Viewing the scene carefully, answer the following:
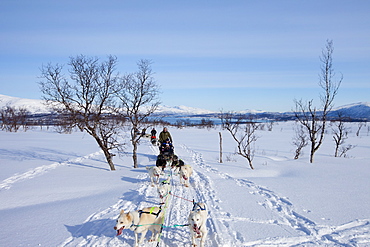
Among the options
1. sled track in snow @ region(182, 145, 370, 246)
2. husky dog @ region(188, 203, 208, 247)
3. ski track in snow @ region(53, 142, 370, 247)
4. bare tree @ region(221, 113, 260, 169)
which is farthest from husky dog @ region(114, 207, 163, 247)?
bare tree @ region(221, 113, 260, 169)

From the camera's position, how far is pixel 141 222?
4.15m

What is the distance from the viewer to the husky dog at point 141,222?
389 centimetres

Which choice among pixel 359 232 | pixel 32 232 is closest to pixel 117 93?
pixel 32 232

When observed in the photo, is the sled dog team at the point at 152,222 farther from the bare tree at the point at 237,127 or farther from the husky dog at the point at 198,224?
the bare tree at the point at 237,127

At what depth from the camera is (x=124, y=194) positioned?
24.6 ft

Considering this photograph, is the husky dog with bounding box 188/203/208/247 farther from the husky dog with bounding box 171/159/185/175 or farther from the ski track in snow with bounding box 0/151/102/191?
the ski track in snow with bounding box 0/151/102/191

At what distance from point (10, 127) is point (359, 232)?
64994 mm

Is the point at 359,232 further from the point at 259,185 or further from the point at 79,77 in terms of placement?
the point at 79,77

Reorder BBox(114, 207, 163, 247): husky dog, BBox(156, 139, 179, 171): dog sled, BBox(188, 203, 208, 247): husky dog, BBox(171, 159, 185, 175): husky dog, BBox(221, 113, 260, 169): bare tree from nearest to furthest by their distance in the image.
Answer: BBox(114, 207, 163, 247): husky dog → BBox(188, 203, 208, 247): husky dog → BBox(171, 159, 185, 175): husky dog → BBox(156, 139, 179, 171): dog sled → BBox(221, 113, 260, 169): bare tree

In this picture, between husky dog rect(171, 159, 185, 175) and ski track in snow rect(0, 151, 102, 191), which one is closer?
husky dog rect(171, 159, 185, 175)

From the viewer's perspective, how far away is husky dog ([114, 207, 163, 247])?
3895 millimetres

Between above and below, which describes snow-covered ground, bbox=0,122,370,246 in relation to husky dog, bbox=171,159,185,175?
below

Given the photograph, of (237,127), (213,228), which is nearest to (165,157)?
(213,228)

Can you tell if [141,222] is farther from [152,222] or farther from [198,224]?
[198,224]
